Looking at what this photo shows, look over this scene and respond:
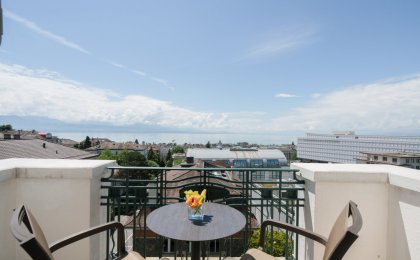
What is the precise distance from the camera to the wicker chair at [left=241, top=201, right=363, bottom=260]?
1.17m

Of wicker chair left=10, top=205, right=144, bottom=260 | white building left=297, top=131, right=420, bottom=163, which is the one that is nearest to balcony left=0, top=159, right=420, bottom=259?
wicker chair left=10, top=205, right=144, bottom=260

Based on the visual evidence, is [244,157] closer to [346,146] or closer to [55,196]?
[346,146]

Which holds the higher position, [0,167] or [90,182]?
[0,167]

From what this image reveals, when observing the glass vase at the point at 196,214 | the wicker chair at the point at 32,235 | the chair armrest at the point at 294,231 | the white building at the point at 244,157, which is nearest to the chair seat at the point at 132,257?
the wicker chair at the point at 32,235

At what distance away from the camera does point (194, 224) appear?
1.81 meters

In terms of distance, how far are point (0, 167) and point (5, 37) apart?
4.02 ft

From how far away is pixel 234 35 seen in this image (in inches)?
581

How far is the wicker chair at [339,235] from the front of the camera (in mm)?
1174

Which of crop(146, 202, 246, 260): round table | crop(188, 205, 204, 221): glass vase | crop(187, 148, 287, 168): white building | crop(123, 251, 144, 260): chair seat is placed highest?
crop(188, 205, 204, 221): glass vase

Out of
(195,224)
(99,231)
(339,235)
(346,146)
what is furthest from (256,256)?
(346,146)

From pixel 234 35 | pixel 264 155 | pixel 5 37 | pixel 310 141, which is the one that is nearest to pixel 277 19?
pixel 234 35

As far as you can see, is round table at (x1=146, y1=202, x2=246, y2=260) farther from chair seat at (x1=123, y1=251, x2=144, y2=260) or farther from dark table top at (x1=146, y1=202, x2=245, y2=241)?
chair seat at (x1=123, y1=251, x2=144, y2=260)

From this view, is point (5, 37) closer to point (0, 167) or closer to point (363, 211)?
point (0, 167)

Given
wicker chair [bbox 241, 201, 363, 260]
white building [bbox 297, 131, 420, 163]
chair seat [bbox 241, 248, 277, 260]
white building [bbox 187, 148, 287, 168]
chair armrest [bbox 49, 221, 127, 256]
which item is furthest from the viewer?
white building [bbox 297, 131, 420, 163]
